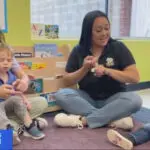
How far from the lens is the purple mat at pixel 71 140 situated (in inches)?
50.0

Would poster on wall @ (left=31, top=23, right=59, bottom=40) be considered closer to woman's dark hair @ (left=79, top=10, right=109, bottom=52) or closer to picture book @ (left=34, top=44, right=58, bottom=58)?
picture book @ (left=34, top=44, right=58, bottom=58)

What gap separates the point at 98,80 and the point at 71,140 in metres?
0.44

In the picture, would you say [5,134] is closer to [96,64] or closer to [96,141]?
[96,141]

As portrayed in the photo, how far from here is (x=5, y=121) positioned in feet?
4.18

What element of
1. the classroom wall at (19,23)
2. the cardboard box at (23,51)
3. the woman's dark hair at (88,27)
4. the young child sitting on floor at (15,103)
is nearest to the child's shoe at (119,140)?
the young child sitting on floor at (15,103)

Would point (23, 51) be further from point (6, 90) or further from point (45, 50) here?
point (6, 90)

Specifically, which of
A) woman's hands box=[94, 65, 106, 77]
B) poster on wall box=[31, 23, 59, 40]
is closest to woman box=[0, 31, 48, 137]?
woman's hands box=[94, 65, 106, 77]

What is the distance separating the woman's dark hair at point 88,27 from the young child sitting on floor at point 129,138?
61 centimetres

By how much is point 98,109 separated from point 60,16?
1.18 metres

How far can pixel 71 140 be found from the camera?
1354 millimetres

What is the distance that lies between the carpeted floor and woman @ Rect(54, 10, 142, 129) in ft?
0.20

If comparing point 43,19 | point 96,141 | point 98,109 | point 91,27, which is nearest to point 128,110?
point 98,109

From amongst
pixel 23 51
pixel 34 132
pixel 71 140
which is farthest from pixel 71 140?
pixel 23 51

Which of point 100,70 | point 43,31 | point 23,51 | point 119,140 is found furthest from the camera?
point 43,31
